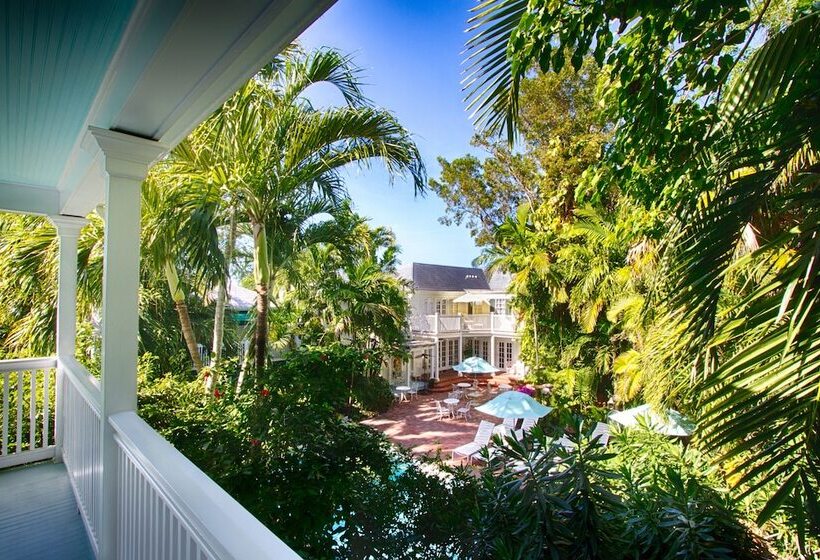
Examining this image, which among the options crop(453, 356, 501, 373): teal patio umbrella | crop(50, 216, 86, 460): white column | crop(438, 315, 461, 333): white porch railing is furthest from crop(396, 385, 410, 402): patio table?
crop(50, 216, 86, 460): white column

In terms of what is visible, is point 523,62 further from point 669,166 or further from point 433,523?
point 433,523

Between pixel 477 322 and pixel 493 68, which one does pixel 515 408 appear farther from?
pixel 477 322

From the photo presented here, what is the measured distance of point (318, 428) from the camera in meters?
3.18

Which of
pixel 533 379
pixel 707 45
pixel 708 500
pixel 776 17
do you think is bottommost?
pixel 533 379

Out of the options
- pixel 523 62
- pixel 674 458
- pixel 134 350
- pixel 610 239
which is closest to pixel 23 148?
pixel 134 350

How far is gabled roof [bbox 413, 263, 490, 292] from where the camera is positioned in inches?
854

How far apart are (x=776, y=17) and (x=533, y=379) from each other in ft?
29.7

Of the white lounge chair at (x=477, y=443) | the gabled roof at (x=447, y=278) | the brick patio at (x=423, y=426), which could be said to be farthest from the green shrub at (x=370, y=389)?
the gabled roof at (x=447, y=278)

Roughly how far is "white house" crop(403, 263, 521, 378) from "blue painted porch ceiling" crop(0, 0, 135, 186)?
50.3 feet

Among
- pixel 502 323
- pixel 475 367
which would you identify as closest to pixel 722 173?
pixel 475 367

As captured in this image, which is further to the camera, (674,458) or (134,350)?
(674,458)

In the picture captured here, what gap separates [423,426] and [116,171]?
1167 centimetres

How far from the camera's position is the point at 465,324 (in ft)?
68.4

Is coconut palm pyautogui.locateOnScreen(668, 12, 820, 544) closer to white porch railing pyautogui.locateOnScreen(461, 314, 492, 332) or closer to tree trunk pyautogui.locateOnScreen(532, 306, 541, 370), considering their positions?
tree trunk pyautogui.locateOnScreen(532, 306, 541, 370)
